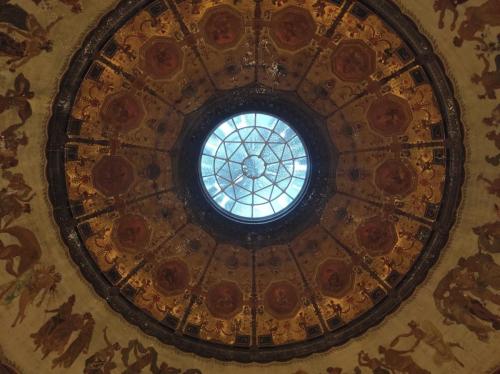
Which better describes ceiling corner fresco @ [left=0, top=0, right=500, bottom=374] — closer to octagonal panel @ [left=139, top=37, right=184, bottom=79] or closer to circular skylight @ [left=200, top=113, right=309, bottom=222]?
octagonal panel @ [left=139, top=37, right=184, bottom=79]

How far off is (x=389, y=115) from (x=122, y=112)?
22.3 feet

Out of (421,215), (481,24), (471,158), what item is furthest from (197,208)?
(481,24)

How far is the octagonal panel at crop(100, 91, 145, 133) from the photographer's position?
50.3 feet

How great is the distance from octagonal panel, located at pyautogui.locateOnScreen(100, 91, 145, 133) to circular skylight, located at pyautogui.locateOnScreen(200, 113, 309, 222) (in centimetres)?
230

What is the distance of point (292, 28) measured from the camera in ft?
49.0

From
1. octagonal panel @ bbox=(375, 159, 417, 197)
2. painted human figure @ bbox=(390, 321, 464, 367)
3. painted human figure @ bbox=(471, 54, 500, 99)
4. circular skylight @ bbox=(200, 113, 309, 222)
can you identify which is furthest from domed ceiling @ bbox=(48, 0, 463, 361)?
painted human figure @ bbox=(390, 321, 464, 367)

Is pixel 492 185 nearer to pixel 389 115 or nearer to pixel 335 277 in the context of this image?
pixel 389 115

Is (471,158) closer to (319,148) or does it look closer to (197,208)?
(319,148)

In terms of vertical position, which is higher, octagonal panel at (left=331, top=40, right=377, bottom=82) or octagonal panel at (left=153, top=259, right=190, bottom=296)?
octagonal panel at (left=331, top=40, right=377, bottom=82)

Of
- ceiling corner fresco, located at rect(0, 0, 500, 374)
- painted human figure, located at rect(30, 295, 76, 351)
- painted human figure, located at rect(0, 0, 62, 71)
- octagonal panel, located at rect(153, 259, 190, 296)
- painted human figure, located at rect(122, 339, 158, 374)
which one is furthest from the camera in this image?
octagonal panel, located at rect(153, 259, 190, 296)

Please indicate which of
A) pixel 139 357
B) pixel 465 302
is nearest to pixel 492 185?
pixel 465 302

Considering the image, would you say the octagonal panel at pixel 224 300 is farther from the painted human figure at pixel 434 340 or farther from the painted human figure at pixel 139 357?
the painted human figure at pixel 434 340

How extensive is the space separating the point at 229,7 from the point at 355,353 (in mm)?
9563

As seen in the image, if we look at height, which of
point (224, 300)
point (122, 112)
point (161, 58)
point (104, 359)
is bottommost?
point (104, 359)
